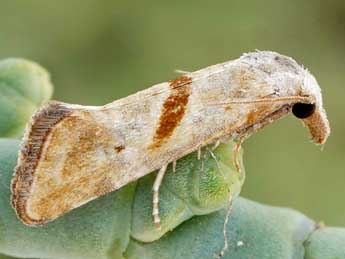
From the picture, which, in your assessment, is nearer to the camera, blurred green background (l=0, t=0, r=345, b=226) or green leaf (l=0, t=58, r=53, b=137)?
green leaf (l=0, t=58, r=53, b=137)

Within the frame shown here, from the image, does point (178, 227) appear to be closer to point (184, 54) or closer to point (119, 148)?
point (119, 148)

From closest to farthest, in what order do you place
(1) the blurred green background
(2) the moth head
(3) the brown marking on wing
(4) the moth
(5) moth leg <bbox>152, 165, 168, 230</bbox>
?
(5) moth leg <bbox>152, 165, 168, 230</bbox> → (4) the moth → (3) the brown marking on wing → (2) the moth head → (1) the blurred green background

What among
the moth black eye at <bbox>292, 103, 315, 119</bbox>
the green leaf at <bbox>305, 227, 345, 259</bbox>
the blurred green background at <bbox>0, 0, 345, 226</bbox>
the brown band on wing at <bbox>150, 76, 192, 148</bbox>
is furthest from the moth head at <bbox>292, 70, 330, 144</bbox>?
the blurred green background at <bbox>0, 0, 345, 226</bbox>

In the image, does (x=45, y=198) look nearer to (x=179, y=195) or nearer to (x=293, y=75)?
(x=179, y=195)

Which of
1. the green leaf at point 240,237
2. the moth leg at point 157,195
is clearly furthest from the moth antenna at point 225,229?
the moth leg at point 157,195

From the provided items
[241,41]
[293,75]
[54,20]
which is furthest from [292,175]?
[293,75]

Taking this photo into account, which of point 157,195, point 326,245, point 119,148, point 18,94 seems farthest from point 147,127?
point 326,245

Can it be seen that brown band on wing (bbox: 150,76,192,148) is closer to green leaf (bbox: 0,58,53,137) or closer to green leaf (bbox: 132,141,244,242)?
green leaf (bbox: 132,141,244,242)

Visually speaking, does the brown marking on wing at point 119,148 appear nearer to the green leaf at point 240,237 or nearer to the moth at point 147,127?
the moth at point 147,127
